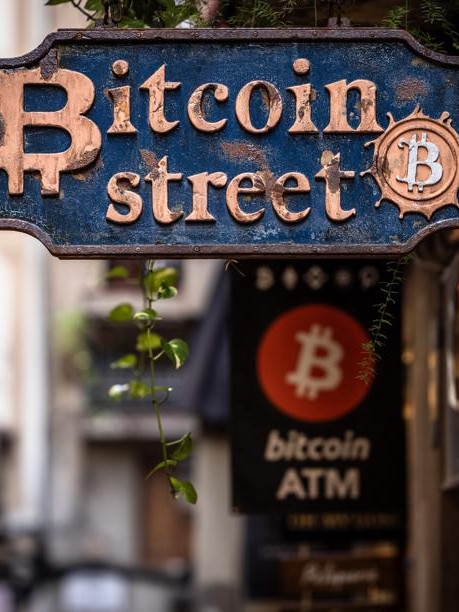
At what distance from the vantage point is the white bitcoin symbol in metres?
6.03

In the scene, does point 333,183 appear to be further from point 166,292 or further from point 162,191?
point 166,292

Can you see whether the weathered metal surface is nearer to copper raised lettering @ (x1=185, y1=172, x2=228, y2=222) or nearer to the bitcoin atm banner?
copper raised lettering @ (x1=185, y1=172, x2=228, y2=222)

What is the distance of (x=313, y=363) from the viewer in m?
6.11

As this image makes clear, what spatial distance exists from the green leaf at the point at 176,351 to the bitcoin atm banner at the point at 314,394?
74.3 inches

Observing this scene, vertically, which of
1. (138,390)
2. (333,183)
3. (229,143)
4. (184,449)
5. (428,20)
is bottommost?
(184,449)

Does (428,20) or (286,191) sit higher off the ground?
(428,20)

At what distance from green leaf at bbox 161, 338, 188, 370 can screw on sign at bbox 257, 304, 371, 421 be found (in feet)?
6.44

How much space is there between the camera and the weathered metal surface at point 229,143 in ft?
11.0

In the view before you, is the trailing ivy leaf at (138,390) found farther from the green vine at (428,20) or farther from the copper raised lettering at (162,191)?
the green vine at (428,20)

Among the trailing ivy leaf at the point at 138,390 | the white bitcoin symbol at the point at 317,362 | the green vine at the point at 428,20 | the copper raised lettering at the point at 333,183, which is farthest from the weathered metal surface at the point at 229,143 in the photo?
the white bitcoin symbol at the point at 317,362

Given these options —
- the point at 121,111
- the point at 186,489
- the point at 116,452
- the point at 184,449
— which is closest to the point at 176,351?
the point at 184,449

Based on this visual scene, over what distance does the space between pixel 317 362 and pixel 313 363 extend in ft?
0.06

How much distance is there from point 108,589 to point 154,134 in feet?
44.2

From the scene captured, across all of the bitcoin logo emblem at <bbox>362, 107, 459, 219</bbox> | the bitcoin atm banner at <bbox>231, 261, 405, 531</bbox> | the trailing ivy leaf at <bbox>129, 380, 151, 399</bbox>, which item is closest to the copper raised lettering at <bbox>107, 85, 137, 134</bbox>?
the bitcoin logo emblem at <bbox>362, 107, 459, 219</bbox>
